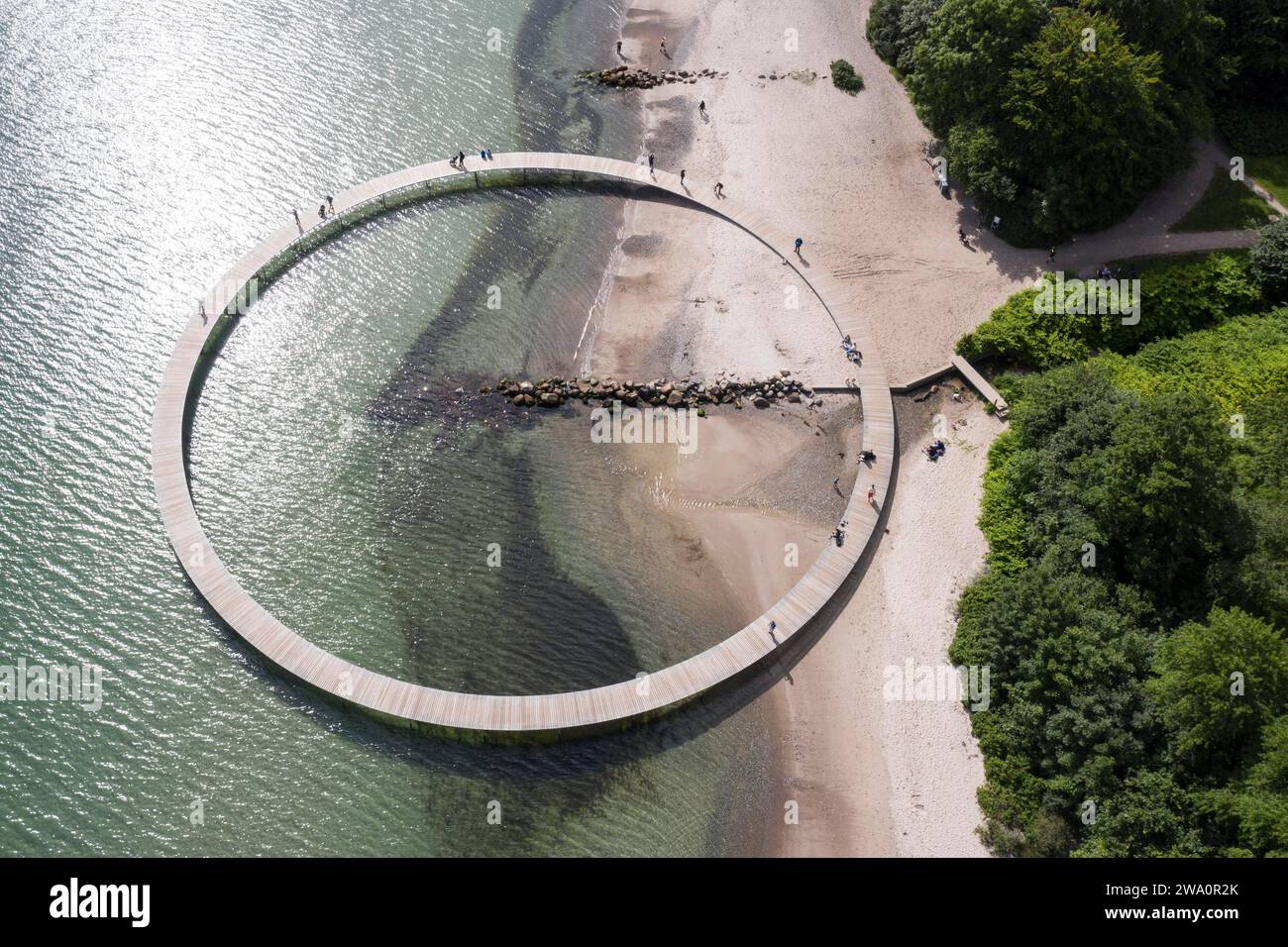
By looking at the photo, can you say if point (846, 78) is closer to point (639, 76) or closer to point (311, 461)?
point (639, 76)

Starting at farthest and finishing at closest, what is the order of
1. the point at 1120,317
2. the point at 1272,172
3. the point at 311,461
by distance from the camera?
the point at 1272,172
the point at 1120,317
the point at 311,461

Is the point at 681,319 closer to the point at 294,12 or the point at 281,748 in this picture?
the point at 281,748

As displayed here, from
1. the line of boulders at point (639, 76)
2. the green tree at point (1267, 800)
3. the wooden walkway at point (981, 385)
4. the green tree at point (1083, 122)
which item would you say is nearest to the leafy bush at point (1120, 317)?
the wooden walkway at point (981, 385)

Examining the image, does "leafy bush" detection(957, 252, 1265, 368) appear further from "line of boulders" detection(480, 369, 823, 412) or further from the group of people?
"line of boulders" detection(480, 369, 823, 412)

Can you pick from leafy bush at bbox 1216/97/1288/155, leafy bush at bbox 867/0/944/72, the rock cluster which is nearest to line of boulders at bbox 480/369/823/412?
the rock cluster

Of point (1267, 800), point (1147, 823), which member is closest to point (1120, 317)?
point (1267, 800)
